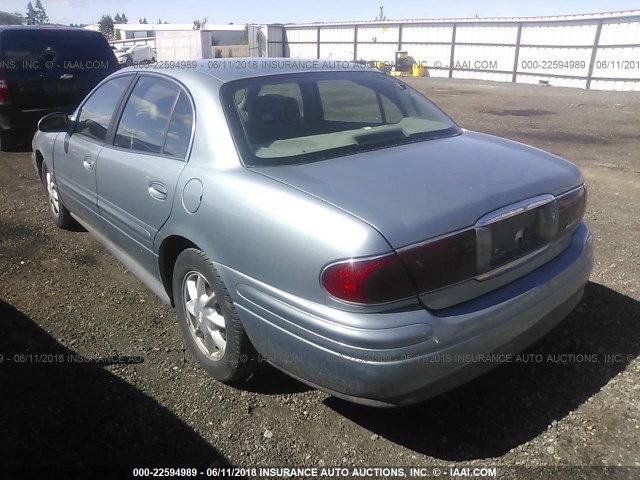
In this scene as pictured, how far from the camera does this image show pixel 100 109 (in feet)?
12.5

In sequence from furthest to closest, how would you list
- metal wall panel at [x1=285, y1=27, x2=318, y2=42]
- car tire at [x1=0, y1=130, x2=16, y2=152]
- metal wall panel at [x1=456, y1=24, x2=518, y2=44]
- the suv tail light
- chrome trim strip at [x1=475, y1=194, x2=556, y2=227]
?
metal wall panel at [x1=285, y1=27, x2=318, y2=42]
metal wall panel at [x1=456, y1=24, x2=518, y2=44]
car tire at [x1=0, y1=130, x2=16, y2=152]
the suv tail light
chrome trim strip at [x1=475, y1=194, x2=556, y2=227]

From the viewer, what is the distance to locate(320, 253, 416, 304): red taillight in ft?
6.33

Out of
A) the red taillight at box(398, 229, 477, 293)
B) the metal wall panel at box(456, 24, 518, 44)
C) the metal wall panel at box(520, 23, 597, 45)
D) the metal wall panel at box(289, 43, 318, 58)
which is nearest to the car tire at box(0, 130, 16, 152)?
the red taillight at box(398, 229, 477, 293)

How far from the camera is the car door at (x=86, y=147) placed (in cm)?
364

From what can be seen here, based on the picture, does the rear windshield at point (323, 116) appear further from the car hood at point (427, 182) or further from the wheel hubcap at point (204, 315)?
the wheel hubcap at point (204, 315)

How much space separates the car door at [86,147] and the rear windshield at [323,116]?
1.23 m

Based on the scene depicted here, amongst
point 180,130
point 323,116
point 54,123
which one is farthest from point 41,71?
point 323,116

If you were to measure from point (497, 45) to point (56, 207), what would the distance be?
25414mm

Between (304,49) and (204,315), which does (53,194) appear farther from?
(304,49)

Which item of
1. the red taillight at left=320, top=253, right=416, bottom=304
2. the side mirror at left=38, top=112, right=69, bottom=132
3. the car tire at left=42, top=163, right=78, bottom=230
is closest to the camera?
the red taillight at left=320, top=253, right=416, bottom=304

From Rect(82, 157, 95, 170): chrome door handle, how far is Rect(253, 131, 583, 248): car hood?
1.78m

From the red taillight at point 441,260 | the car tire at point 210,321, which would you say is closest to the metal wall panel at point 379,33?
the car tire at point 210,321

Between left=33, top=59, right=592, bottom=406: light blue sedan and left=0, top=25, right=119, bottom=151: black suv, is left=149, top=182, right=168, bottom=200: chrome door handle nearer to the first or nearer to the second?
left=33, top=59, right=592, bottom=406: light blue sedan

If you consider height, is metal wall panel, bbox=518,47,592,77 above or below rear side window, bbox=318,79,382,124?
above
